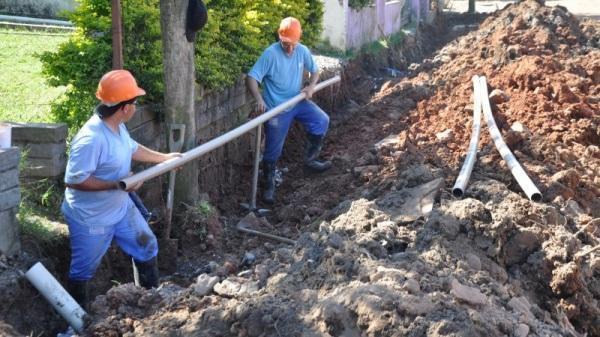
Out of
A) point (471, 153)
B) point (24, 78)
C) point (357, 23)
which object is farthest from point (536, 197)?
point (357, 23)

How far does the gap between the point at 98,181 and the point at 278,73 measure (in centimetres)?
397

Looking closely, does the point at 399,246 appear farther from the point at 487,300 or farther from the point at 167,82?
the point at 167,82

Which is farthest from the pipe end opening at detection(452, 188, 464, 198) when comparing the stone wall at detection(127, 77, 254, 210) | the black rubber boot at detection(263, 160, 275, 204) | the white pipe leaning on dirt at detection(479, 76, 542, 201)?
the stone wall at detection(127, 77, 254, 210)

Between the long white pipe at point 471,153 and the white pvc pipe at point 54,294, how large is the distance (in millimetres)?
3422

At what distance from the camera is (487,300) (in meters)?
4.97

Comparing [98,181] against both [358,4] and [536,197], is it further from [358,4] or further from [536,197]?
[358,4]

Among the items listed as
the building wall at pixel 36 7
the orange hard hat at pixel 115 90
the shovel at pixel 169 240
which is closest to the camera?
the orange hard hat at pixel 115 90

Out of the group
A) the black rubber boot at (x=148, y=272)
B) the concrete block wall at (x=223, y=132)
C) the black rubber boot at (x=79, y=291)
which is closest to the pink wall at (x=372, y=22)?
the concrete block wall at (x=223, y=132)

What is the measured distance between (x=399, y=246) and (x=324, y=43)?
10934 mm

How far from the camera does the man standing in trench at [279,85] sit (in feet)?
29.9

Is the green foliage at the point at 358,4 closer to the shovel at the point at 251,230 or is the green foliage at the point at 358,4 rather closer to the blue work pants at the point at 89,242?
the shovel at the point at 251,230

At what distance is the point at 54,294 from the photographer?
17.4ft

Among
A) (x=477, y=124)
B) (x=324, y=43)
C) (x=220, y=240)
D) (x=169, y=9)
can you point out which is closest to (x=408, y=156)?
(x=477, y=124)

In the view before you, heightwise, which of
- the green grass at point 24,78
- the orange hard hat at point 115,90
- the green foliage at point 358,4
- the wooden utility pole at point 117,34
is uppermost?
the wooden utility pole at point 117,34
